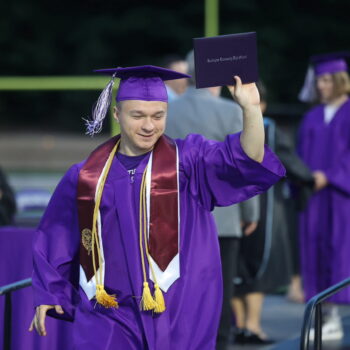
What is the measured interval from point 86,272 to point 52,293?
0.60ft

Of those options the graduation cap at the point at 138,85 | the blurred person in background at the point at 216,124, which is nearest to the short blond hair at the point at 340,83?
the blurred person in background at the point at 216,124

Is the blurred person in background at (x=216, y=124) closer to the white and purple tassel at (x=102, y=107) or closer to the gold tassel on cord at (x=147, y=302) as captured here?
the white and purple tassel at (x=102, y=107)

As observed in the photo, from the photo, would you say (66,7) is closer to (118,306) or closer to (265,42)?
(265,42)

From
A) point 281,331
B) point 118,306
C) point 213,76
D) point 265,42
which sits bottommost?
point 281,331

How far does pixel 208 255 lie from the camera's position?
419 cm

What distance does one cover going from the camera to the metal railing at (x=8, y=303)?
493 cm

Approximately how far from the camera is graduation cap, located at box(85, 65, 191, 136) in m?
4.22

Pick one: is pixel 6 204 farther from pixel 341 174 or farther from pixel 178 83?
pixel 341 174

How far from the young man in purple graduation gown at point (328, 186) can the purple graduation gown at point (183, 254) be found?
11.5ft

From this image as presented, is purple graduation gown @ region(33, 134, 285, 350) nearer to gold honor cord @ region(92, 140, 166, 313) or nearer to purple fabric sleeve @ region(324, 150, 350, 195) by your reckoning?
gold honor cord @ region(92, 140, 166, 313)

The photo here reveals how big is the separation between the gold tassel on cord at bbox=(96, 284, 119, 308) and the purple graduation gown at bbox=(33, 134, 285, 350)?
0.14 feet

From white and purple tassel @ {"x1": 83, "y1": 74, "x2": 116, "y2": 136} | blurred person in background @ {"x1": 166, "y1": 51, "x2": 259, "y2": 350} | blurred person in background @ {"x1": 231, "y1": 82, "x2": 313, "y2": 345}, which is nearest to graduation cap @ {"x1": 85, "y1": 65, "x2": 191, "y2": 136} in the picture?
white and purple tassel @ {"x1": 83, "y1": 74, "x2": 116, "y2": 136}

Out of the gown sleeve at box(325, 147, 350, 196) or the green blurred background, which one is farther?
the green blurred background

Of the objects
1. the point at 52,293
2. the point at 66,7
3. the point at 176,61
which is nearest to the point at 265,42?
the point at 66,7
